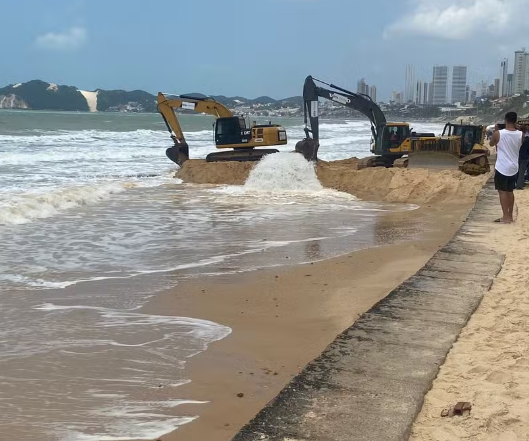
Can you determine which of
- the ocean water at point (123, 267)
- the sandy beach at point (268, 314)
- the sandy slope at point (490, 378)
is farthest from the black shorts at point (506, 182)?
the sandy slope at point (490, 378)

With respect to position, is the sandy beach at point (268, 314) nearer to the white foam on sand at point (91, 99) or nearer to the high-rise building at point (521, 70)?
the white foam on sand at point (91, 99)

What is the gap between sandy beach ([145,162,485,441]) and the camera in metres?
4.20

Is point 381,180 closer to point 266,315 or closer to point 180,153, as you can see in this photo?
point 180,153

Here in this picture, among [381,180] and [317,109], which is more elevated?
[317,109]

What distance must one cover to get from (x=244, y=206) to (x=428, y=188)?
196 inches

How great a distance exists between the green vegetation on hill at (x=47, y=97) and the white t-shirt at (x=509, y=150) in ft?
474

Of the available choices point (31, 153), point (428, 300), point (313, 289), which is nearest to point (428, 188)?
point (313, 289)

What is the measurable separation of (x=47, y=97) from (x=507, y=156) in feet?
491

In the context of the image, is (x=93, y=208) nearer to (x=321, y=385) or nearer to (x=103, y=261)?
(x=103, y=261)

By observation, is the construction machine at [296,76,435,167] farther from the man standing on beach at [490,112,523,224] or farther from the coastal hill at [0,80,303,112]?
the coastal hill at [0,80,303,112]

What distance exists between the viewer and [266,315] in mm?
6121

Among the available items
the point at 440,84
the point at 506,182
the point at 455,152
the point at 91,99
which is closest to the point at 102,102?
the point at 91,99

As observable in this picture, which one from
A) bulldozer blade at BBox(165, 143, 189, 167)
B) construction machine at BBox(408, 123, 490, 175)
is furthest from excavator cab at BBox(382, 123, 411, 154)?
bulldozer blade at BBox(165, 143, 189, 167)

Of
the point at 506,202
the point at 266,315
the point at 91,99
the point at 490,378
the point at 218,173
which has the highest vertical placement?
the point at 91,99
